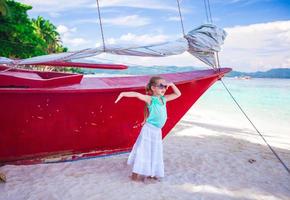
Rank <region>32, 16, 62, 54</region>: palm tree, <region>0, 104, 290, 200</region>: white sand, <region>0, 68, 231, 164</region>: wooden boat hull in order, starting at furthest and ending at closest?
1. <region>32, 16, 62, 54</region>: palm tree
2. <region>0, 68, 231, 164</region>: wooden boat hull
3. <region>0, 104, 290, 200</region>: white sand

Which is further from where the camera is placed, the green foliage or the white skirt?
the green foliage

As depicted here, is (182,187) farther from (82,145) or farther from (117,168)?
(82,145)

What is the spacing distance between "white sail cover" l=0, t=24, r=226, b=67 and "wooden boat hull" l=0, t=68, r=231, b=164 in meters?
0.41

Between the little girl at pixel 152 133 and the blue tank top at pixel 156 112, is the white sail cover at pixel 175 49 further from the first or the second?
the blue tank top at pixel 156 112

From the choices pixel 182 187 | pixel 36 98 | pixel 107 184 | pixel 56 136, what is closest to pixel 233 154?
pixel 182 187

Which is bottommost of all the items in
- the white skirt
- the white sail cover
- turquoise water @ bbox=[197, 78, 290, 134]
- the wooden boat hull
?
turquoise water @ bbox=[197, 78, 290, 134]

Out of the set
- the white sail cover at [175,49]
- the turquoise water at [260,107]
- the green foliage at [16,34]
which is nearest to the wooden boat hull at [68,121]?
the white sail cover at [175,49]

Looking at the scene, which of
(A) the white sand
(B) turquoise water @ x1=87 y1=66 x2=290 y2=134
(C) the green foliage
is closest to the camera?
(A) the white sand

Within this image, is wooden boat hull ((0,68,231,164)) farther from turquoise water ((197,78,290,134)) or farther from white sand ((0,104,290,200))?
turquoise water ((197,78,290,134))

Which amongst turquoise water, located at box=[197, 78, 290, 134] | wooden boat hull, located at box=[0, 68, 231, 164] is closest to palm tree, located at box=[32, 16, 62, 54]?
turquoise water, located at box=[197, 78, 290, 134]

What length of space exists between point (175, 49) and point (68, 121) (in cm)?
179

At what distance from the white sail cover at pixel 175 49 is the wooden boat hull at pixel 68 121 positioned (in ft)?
1.35

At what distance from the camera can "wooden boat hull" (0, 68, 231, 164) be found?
3.79m

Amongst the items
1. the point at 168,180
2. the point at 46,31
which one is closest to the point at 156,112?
the point at 168,180
